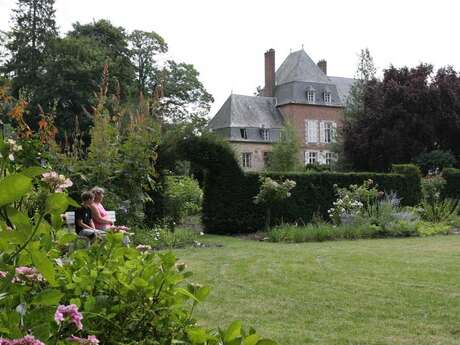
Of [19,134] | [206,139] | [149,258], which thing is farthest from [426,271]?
[206,139]

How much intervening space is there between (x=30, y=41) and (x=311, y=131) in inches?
929

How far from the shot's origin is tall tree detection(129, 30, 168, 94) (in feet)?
120

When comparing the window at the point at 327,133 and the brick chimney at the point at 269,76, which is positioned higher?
the brick chimney at the point at 269,76

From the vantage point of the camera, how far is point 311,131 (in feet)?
153

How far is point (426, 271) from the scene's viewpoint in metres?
7.31

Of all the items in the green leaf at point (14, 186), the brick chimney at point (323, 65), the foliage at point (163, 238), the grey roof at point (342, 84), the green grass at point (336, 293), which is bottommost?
the green grass at point (336, 293)

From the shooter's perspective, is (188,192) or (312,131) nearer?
(188,192)

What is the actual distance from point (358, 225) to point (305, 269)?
248 inches

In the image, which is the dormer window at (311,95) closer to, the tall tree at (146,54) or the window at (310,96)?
the window at (310,96)

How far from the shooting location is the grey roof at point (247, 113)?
4338cm

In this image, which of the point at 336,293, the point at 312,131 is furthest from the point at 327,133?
the point at 336,293

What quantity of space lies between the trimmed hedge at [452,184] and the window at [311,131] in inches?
1065

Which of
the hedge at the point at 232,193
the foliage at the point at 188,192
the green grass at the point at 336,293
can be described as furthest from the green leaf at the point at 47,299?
the foliage at the point at 188,192

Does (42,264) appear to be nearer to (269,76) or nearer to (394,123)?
(394,123)
